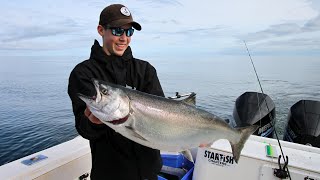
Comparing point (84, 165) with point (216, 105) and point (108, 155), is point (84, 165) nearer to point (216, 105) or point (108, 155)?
point (108, 155)

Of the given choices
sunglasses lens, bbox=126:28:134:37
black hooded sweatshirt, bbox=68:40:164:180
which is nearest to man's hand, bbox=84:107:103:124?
black hooded sweatshirt, bbox=68:40:164:180

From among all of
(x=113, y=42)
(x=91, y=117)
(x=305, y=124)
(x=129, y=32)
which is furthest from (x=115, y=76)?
(x=305, y=124)

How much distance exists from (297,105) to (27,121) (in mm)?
10829

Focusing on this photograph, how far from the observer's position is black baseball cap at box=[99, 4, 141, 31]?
2.72 metres

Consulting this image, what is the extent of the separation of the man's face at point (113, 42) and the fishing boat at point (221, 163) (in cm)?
170

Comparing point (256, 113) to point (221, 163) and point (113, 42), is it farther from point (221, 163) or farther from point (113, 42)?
point (113, 42)

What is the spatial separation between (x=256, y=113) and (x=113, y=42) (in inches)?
181

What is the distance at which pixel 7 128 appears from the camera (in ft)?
37.7

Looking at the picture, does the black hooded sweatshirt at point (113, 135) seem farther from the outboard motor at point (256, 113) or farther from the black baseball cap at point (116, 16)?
the outboard motor at point (256, 113)

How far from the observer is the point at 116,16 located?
9.00ft

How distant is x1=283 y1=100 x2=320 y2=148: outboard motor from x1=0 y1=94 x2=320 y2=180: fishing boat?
1814mm

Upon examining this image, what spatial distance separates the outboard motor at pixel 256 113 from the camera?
253 inches

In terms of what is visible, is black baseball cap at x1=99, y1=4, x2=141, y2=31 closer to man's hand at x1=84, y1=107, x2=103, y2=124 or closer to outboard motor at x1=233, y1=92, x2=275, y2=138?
man's hand at x1=84, y1=107, x2=103, y2=124

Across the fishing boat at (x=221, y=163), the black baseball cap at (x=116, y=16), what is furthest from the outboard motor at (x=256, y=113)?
the black baseball cap at (x=116, y=16)
